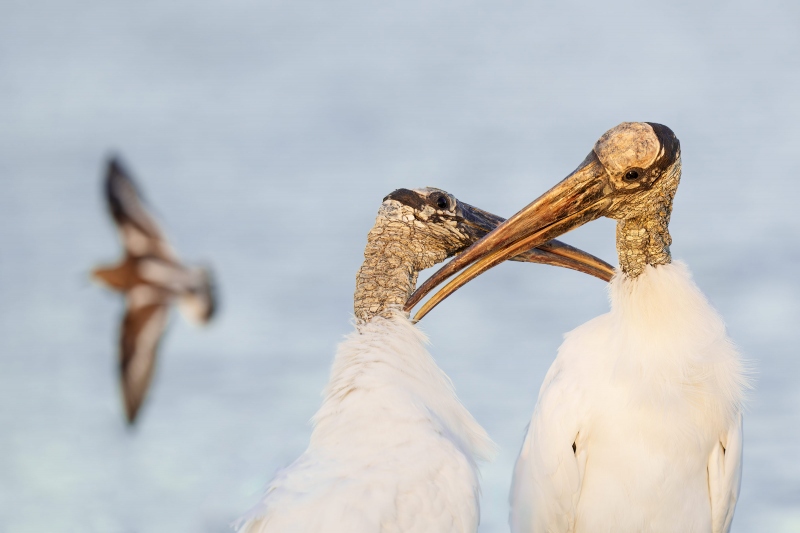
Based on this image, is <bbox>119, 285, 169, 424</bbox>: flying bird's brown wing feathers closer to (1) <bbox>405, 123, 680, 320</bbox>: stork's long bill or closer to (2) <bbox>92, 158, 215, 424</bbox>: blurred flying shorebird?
(2) <bbox>92, 158, 215, 424</bbox>: blurred flying shorebird

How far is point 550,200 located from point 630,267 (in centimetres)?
53

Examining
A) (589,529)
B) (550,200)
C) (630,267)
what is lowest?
(589,529)

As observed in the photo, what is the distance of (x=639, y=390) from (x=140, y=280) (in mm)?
3114

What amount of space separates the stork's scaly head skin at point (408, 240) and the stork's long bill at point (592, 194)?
0.16 meters

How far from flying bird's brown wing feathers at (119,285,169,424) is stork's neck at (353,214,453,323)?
271 cm

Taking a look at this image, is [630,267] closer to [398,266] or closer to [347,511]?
[398,266]

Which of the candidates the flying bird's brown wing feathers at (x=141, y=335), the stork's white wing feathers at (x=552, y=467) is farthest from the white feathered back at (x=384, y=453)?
the flying bird's brown wing feathers at (x=141, y=335)

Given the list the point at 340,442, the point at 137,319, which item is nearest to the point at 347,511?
the point at 340,442

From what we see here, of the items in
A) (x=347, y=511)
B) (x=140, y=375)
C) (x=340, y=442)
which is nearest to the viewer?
Answer: (x=140, y=375)

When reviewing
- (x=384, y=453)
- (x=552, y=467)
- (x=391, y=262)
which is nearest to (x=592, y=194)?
(x=391, y=262)

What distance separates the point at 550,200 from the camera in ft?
18.0

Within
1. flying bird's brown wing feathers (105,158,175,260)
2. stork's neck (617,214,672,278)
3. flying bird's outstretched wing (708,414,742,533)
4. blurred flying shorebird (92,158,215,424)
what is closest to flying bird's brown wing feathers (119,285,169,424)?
blurred flying shorebird (92,158,215,424)

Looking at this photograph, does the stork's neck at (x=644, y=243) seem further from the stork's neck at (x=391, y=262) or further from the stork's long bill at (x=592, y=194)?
the stork's neck at (x=391, y=262)

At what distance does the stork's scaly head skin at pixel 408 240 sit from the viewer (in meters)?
5.54
